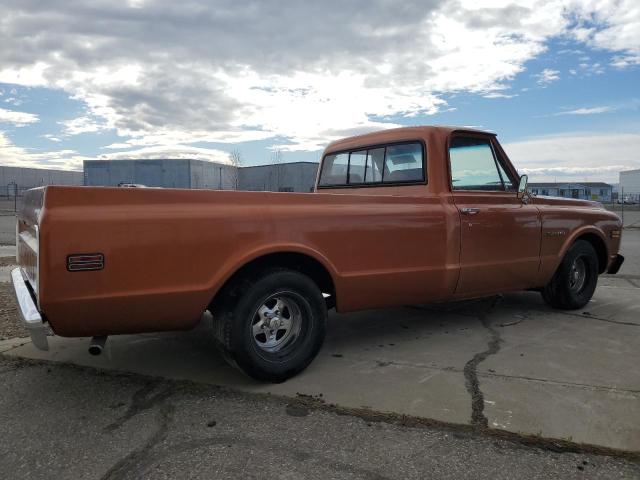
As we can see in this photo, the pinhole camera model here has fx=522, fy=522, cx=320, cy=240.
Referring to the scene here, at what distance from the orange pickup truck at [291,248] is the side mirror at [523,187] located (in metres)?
0.02

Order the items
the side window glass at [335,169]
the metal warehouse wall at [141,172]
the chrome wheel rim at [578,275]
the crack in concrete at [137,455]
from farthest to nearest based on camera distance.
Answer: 1. the metal warehouse wall at [141,172]
2. the chrome wheel rim at [578,275]
3. the side window glass at [335,169]
4. the crack in concrete at [137,455]

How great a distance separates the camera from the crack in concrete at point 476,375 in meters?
3.07

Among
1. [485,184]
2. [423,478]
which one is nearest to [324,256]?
[423,478]

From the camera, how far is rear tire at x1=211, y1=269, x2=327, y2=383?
3371 millimetres

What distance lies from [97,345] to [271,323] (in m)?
1.10

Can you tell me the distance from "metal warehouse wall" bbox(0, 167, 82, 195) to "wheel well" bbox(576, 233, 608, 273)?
3380 inches

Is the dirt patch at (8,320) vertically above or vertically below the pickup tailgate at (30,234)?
below

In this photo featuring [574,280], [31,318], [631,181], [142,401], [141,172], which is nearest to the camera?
[31,318]

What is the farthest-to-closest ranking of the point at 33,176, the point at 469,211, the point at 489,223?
the point at 33,176, the point at 489,223, the point at 469,211

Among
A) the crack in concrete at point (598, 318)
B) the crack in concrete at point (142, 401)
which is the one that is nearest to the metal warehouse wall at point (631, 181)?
the crack in concrete at point (598, 318)

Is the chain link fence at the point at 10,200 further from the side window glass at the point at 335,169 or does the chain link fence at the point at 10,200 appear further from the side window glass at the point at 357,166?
the side window glass at the point at 357,166

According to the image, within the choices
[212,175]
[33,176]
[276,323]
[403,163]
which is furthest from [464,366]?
[33,176]

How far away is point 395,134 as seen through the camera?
16.3 ft

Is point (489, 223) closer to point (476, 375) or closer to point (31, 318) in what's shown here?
point (476, 375)
